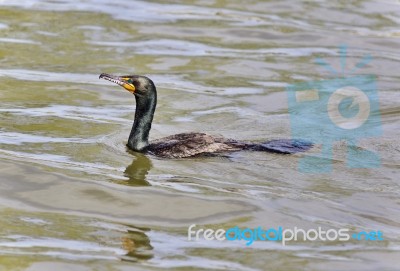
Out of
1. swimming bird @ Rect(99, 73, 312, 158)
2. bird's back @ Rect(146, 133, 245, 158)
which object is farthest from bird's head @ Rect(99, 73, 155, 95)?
bird's back @ Rect(146, 133, 245, 158)

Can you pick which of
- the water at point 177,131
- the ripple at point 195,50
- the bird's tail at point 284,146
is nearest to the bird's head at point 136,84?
the water at point 177,131

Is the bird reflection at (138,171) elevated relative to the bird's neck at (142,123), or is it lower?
lower

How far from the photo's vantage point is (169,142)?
11438mm

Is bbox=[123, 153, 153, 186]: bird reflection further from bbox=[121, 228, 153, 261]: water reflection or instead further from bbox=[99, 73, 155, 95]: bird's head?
bbox=[121, 228, 153, 261]: water reflection

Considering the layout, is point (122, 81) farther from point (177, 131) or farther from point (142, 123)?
point (177, 131)

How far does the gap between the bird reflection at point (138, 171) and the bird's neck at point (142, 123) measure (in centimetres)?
17

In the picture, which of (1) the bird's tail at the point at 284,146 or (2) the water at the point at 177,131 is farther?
(1) the bird's tail at the point at 284,146

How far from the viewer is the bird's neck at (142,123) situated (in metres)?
11.6

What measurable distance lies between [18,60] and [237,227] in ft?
25.1

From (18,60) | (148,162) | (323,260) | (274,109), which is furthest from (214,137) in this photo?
(18,60)

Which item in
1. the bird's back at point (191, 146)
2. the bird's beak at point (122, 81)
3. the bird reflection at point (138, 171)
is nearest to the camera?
the bird reflection at point (138, 171)

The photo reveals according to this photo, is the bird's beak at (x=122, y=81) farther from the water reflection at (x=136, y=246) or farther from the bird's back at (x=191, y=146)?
the water reflection at (x=136, y=246)

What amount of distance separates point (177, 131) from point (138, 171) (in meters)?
2.05

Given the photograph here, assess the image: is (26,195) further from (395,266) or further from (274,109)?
(274,109)
